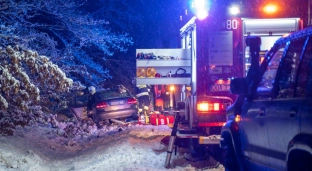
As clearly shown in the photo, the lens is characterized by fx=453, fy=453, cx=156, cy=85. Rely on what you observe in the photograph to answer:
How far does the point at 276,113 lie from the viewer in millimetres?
4406

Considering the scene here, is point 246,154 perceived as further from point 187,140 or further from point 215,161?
point 187,140

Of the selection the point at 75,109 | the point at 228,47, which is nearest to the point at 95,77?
the point at 75,109

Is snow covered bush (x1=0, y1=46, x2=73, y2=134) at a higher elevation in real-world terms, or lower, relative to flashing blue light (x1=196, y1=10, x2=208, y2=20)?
lower

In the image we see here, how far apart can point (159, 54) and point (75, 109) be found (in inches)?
342

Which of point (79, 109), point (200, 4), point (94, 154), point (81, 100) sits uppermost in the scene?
point (200, 4)

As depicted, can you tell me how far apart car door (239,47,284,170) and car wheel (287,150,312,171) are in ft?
2.23

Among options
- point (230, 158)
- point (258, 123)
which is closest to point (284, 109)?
point (258, 123)

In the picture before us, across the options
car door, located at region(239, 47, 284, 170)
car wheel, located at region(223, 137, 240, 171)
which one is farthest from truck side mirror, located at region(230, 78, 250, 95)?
car wheel, located at region(223, 137, 240, 171)

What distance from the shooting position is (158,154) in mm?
9812

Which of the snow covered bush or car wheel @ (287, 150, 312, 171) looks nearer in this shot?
car wheel @ (287, 150, 312, 171)

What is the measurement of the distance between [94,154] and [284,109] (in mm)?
6873

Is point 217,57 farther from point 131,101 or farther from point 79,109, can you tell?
point 79,109

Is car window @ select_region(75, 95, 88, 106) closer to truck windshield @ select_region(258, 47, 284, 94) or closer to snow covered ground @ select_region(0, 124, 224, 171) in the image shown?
snow covered ground @ select_region(0, 124, 224, 171)

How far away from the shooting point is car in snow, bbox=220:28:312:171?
386 centimetres
